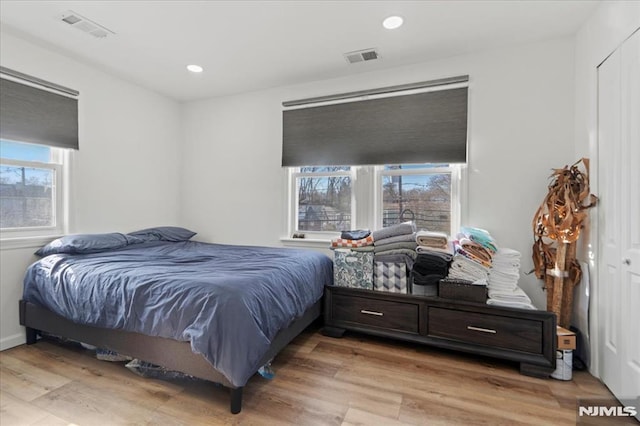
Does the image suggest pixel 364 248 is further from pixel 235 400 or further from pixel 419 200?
pixel 235 400

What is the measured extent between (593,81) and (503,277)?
155 centimetres

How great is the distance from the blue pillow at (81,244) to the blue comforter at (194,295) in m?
0.08

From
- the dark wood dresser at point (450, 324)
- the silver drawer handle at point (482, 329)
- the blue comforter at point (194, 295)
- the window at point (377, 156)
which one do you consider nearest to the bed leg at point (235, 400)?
the blue comforter at point (194, 295)

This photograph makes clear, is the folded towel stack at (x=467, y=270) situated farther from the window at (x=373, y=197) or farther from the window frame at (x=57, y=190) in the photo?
the window frame at (x=57, y=190)

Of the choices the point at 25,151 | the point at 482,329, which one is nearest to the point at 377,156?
the point at 482,329

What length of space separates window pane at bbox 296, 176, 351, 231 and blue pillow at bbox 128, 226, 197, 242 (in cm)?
142

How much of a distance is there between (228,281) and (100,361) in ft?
4.62

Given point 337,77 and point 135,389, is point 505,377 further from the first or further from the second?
point 337,77

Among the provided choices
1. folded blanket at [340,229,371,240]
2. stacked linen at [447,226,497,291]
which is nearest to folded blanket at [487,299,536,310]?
stacked linen at [447,226,497,291]

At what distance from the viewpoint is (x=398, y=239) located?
2.58 meters

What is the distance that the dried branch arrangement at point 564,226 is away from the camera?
210 cm

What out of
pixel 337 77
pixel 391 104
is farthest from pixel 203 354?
pixel 337 77

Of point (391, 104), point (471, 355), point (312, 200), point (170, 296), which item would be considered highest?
point (391, 104)

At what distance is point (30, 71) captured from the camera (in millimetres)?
2572
